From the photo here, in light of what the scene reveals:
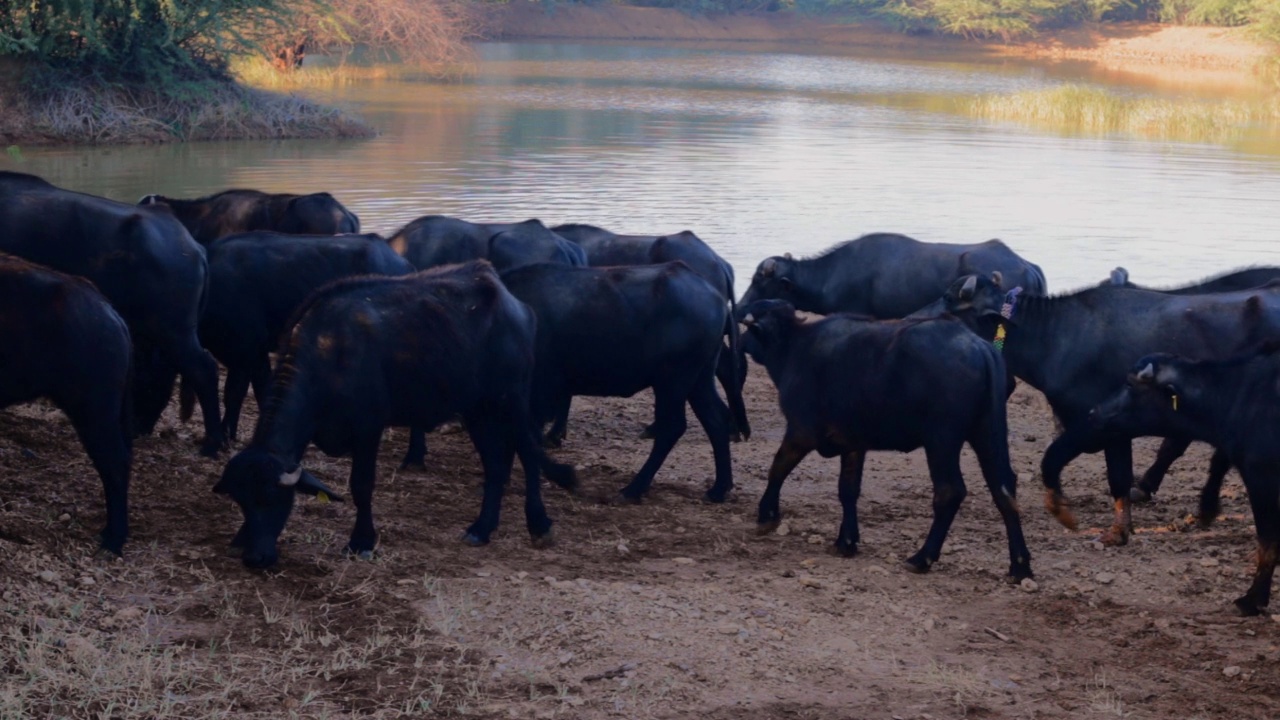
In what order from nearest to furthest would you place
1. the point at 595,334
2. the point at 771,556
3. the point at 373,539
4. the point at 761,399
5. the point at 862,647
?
the point at 862,647 → the point at 373,539 → the point at 771,556 → the point at 595,334 → the point at 761,399

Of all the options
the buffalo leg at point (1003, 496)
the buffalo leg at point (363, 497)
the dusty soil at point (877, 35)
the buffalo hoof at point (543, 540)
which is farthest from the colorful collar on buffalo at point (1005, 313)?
the dusty soil at point (877, 35)

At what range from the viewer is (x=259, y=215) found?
12.1 m

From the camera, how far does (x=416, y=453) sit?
9.55 meters

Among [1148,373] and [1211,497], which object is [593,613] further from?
[1211,497]

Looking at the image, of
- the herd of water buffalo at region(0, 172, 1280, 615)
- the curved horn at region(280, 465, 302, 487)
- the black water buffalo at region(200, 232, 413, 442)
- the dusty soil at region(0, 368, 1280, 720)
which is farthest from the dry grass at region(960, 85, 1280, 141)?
the curved horn at region(280, 465, 302, 487)

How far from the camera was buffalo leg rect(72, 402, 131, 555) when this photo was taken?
23.3 feet

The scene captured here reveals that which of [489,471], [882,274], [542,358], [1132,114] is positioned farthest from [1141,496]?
[1132,114]

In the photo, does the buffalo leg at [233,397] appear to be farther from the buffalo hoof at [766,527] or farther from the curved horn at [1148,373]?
the curved horn at [1148,373]

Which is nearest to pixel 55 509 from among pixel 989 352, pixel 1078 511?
pixel 989 352

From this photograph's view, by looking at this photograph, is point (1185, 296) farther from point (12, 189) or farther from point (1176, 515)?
point (12, 189)

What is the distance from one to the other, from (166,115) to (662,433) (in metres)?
25.4

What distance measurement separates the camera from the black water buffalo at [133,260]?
910 cm

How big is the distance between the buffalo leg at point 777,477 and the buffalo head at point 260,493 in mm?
2841

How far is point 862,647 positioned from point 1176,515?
3.93 m
